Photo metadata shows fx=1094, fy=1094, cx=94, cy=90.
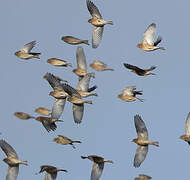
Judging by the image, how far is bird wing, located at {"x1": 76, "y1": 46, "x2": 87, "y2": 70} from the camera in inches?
1764

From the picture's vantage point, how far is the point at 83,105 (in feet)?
137

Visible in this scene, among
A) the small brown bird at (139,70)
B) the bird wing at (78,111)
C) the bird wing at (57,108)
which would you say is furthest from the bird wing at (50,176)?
the small brown bird at (139,70)

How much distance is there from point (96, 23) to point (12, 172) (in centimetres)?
671

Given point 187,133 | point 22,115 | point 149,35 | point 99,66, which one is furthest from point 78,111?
point 22,115

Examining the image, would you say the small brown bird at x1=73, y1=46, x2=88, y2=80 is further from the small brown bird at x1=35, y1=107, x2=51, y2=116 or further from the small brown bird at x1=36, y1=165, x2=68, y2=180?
the small brown bird at x1=36, y1=165, x2=68, y2=180

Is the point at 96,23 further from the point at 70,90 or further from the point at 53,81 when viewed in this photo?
the point at 70,90

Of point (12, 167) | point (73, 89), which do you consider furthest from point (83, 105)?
point (12, 167)

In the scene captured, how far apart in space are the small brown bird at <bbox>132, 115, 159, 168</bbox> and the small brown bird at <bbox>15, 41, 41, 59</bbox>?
15.7ft

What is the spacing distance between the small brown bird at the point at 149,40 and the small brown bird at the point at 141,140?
3007 mm

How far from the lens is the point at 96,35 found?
4303 cm

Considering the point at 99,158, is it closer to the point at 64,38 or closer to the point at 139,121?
the point at 139,121

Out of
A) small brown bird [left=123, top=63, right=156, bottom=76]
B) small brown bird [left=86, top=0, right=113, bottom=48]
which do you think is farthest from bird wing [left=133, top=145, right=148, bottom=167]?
small brown bird [left=86, top=0, right=113, bottom=48]

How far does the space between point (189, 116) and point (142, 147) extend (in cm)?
220

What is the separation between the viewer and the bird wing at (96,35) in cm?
4281
